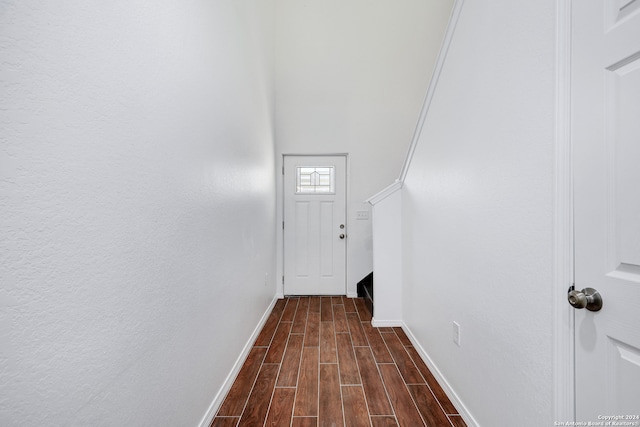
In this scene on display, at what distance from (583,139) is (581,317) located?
0.52m

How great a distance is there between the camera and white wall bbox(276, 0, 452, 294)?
3.67 m

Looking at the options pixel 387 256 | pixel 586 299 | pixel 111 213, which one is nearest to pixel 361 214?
pixel 387 256

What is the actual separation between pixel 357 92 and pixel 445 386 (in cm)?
328

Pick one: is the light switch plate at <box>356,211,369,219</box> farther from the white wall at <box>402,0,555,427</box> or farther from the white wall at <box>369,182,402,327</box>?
the white wall at <box>402,0,555,427</box>

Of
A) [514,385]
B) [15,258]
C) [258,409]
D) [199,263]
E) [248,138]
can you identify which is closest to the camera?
[15,258]

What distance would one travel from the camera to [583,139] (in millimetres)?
834

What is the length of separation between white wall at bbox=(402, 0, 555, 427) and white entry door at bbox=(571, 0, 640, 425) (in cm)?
9

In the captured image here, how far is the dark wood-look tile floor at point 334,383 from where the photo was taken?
58.4 inches

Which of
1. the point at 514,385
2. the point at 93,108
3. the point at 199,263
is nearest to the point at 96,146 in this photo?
the point at 93,108

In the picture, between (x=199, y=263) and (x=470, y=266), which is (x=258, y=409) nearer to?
(x=199, y=263)

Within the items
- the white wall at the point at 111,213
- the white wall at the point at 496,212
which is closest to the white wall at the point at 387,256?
the white wall at the point at 496,212

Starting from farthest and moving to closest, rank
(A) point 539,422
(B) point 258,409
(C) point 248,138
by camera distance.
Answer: (C) point 248,138, (B) point 258,409, (A) point 539,422

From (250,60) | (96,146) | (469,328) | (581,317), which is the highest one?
(250,60)

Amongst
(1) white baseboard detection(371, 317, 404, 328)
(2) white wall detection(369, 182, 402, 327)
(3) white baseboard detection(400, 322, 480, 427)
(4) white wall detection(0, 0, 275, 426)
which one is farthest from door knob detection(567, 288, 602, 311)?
(1) white baseboard detection(371, 317, 404, 328)
